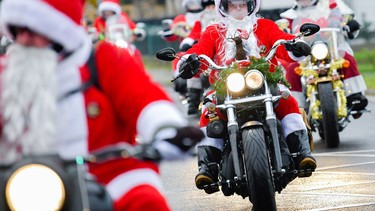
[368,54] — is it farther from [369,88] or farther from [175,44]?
[175,44]

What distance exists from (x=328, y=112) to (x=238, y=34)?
133 inches

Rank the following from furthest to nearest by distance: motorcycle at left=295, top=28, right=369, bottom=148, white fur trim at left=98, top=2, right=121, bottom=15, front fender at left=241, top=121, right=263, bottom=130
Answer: white fur trim at left=98, top=2, right=121, bottom=15 → motorcycle at left=295, top=28, right=369, bottom=148 → front fender at left=241, top=121, right=263, bottom=130

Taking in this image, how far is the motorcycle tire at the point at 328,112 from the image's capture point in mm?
12805

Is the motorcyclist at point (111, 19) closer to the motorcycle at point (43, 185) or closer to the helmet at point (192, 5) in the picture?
the helmet at point (192, 5)

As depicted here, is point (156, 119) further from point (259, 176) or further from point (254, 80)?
point (254, 80)

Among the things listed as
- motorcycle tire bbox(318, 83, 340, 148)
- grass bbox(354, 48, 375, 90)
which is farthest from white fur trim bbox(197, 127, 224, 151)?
grass bbox(354, 48, 375, 90)

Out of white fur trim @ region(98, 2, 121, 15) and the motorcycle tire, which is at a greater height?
white fur trim @ region(98, 2, 121, 15)

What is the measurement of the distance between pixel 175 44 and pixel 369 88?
19.9 metres

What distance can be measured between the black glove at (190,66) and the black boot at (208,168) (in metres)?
0.60

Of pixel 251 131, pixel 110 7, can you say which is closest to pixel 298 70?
pixel 251 131

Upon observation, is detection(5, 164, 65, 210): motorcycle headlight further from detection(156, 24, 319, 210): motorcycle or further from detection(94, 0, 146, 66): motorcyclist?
detection(94, 0, 146, 66): motorcyclist

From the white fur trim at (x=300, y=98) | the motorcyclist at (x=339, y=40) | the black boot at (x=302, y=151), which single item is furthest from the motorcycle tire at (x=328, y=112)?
the black boot at (x=302, y=151)

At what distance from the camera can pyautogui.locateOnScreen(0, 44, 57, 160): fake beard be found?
14.6ft

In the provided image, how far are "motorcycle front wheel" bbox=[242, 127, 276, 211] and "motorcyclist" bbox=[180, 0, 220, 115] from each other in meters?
8.31
